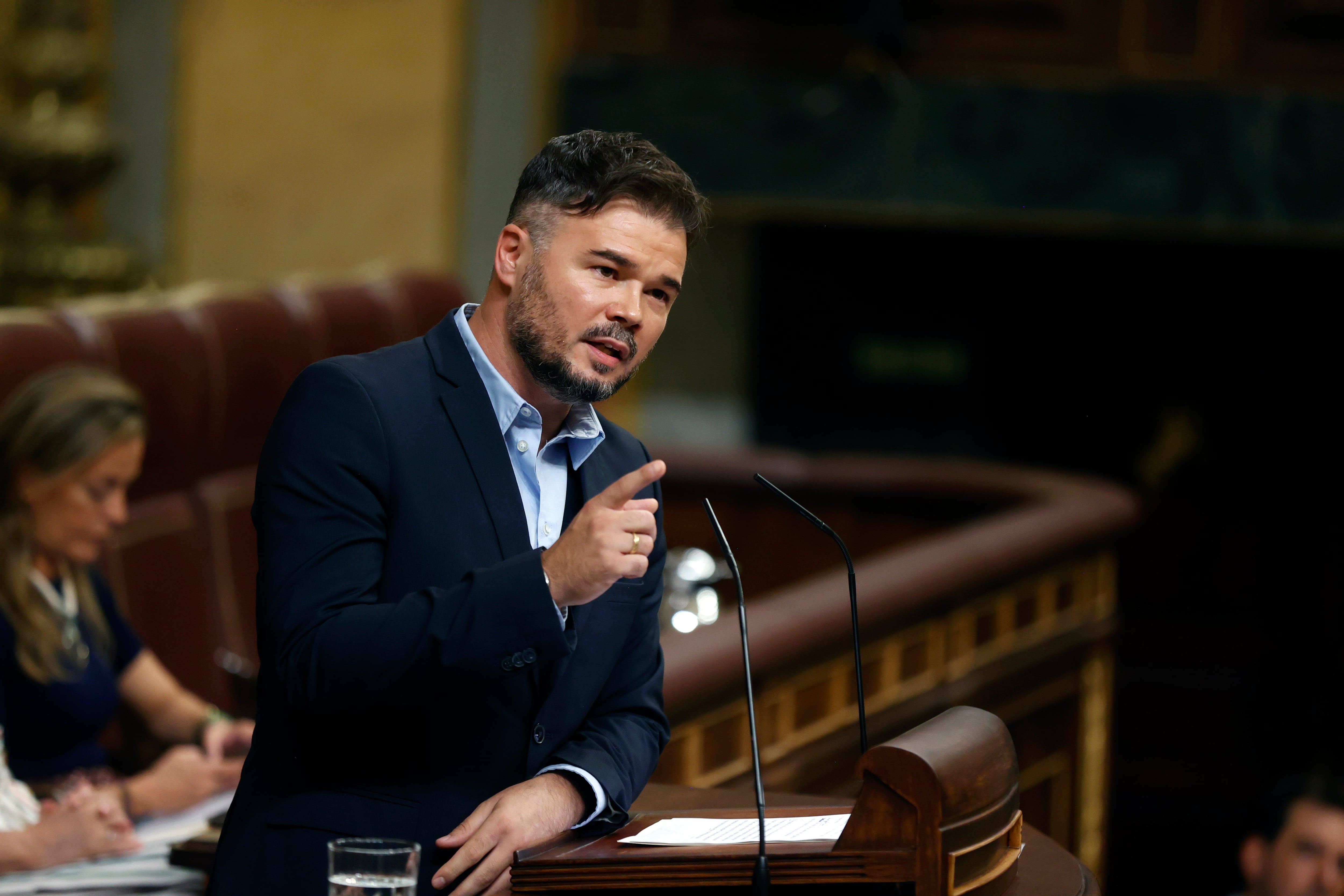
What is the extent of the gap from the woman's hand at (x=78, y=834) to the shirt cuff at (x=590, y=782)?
1.08 metres

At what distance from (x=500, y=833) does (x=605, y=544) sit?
0.94 ft

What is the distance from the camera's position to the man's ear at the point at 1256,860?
321cm

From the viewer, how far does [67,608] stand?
266 centimetres


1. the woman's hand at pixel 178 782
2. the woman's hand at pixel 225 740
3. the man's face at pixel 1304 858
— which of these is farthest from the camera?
the man's face at pixel 1304 858

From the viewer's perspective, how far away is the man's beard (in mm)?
1430

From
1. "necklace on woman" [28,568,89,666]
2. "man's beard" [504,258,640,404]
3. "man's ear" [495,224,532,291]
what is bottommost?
"necklace on woman" [28,568,89,666]

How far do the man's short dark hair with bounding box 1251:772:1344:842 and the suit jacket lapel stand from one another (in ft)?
7.49

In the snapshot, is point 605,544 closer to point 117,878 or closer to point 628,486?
point 628,486

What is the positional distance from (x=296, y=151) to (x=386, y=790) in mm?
4525

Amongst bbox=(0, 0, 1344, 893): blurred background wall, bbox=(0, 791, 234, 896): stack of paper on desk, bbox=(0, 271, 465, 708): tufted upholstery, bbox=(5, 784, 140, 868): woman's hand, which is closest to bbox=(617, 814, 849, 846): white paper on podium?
bbox=(0, 791, 234, 896): stack of paper on desk

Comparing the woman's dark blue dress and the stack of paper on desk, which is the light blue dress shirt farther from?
the woman's dark blue dress

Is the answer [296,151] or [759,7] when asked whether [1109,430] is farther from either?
[296,151]

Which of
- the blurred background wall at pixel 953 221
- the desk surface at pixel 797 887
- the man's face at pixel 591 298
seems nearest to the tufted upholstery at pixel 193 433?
the blurred background wall at pixel 953 221

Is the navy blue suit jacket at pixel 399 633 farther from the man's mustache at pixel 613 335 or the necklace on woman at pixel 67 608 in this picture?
the necklace on woman at pixel 67 608
